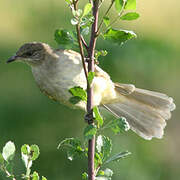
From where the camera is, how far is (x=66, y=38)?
2.14 meters

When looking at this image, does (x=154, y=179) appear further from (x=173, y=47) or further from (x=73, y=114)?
(x=173, y=47)

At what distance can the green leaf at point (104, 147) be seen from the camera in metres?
2.15

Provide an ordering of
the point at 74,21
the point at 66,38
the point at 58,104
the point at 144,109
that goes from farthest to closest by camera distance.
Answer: the point at 58,104 < the point at 144,109 < the point at 66,38 < the point at 74,21

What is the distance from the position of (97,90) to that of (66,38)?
5.90 ft

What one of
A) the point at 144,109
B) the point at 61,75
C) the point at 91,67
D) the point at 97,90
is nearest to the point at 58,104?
the point at 144,109

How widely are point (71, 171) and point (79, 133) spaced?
0.51 metres

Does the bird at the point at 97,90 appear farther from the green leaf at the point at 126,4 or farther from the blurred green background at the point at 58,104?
the blurred green background at the point at 58,104

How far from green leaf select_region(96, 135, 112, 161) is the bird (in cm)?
106

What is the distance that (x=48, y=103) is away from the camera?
6559 mm

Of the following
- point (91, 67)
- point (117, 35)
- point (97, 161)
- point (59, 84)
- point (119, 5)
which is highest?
point (119, 5)

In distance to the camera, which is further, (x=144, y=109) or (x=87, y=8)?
(x=144, y=109)

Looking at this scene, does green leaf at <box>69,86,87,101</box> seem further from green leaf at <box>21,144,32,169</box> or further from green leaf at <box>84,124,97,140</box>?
green leaf at <box>21,144,32,169</box>

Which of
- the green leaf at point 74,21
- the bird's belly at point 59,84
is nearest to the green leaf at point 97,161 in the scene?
the green leaf at point 74,21

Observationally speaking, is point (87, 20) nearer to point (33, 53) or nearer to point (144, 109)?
point (33, 53)
